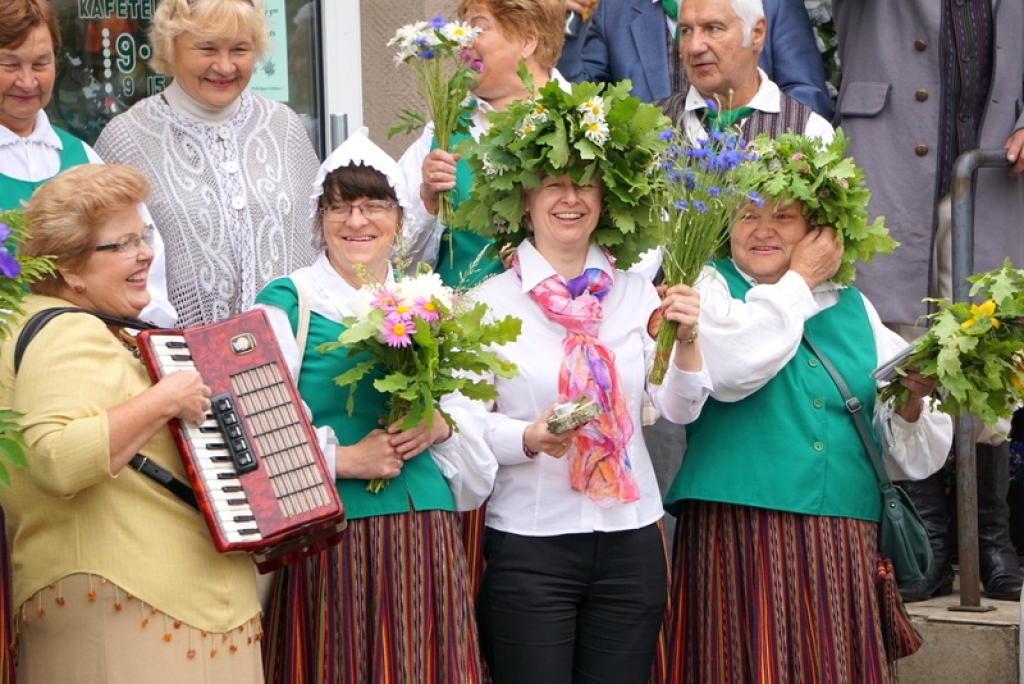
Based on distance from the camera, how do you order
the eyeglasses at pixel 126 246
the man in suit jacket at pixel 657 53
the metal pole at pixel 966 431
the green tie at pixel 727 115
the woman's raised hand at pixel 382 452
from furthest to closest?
the man in suit jacket at pixel 657 53, the metal pole at pixel 966 431, the green tie at pixel 727 115, the woman's raised hand at pixel 382 452, the eyeglasses at pixel 126 246

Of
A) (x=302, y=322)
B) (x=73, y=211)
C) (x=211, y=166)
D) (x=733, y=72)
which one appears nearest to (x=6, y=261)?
(x=73, y=211)

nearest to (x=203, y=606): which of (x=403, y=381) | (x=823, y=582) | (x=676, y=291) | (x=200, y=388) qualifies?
(x=200, y=388)

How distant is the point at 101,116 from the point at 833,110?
2941mm

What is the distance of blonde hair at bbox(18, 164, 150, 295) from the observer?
12.2 ft

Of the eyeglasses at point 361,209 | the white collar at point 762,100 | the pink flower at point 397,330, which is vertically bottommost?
the pink flower at point 397,330

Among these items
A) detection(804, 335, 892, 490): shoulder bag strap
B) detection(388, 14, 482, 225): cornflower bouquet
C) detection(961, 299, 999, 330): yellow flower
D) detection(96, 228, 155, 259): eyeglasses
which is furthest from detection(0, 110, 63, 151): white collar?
detection(961, 299, 999, 330): yellow flower

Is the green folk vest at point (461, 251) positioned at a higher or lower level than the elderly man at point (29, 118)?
lower

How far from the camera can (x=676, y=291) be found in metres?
4.29

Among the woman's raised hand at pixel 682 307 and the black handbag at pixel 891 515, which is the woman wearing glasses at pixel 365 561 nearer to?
the woman's raised hand at pixel 682 307

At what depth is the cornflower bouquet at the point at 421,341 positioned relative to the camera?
3955 millimetres

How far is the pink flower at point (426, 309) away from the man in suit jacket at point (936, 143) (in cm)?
224

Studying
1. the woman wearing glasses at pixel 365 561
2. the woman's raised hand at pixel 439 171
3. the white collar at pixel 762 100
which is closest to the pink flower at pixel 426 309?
the woman wearing glasses at pixel 365 561

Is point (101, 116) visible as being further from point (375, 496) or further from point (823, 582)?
point (823, 582)

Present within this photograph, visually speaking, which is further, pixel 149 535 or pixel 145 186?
pixel 145 186
